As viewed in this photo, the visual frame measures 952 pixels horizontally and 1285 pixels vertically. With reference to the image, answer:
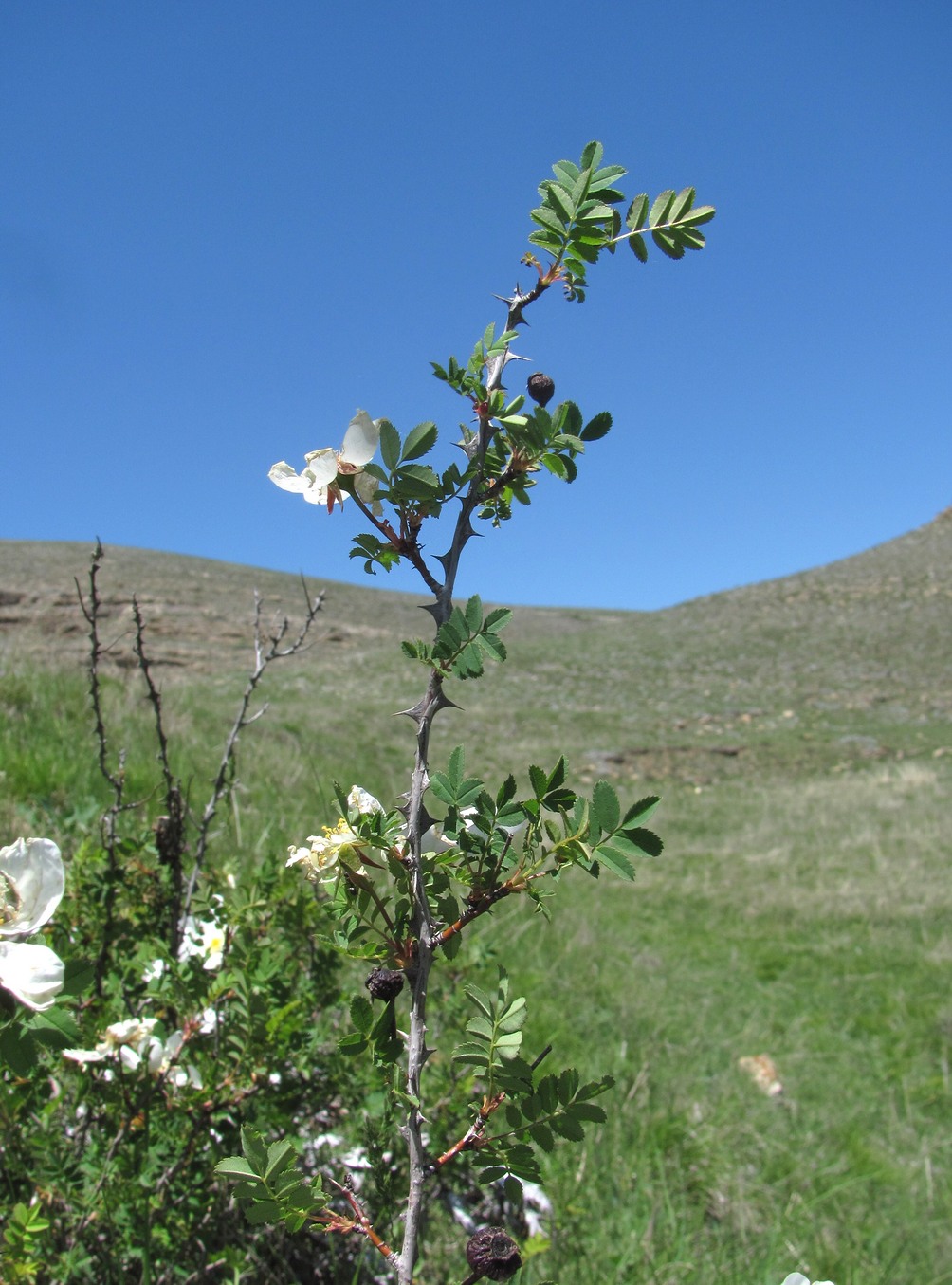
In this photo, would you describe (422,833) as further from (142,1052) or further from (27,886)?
(142,1052)

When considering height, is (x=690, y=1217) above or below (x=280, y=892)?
below

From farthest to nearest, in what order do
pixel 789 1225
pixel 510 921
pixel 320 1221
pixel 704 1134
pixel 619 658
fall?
1. pixel 619 658
2. pixel 510 921
3. pixel 704 1134
4. pixel 789 1225
5. pixel 320 1221

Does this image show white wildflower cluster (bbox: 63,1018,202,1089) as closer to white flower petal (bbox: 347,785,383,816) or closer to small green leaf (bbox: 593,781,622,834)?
white flower petal (bbox: 347,785,383,816)

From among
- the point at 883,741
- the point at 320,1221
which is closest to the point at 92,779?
the point at 320,1221

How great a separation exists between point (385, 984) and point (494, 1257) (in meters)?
0.24

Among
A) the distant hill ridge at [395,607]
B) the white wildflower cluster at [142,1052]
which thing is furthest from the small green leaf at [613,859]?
the distant hill ridge at [395,607]

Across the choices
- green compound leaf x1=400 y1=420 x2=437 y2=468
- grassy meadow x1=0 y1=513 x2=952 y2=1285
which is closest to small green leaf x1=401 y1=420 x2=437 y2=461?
green compound leaf x1=400 y1=420 x2=437 y2=468

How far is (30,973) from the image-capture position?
740mm

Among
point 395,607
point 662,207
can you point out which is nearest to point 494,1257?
point 662,207

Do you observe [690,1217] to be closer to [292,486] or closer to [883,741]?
[292,486]

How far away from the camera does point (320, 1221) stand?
84 centimetres

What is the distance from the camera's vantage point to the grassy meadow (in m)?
2.39

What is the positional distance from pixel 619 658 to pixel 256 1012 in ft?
84.6

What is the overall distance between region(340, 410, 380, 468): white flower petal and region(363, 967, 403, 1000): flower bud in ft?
1.62
